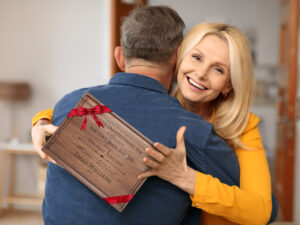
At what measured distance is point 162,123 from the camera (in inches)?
35.7

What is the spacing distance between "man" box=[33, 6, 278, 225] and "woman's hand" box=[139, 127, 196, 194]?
41mm

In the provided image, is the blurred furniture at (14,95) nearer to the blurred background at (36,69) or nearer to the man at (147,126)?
the blurred background at (36,69)

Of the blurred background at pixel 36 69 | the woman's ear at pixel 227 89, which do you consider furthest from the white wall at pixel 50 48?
the woman's ear at pixel 227 89

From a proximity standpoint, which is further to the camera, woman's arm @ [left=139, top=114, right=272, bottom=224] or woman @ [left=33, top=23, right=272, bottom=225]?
woman @ [left=33, top=23, right=272, bottom=225]

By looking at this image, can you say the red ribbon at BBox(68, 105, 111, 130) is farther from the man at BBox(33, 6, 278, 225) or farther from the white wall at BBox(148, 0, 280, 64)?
the white wall at BBox(148, 0, 280, 64)

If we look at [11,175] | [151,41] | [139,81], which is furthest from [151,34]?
[11,175]

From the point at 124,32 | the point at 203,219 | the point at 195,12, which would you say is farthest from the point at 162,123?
the point at 195,12

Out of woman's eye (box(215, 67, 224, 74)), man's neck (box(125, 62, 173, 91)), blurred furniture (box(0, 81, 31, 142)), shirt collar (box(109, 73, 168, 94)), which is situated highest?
man's neck (box(125, 62, 173, 91))

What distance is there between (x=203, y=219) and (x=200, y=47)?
0.66 meters

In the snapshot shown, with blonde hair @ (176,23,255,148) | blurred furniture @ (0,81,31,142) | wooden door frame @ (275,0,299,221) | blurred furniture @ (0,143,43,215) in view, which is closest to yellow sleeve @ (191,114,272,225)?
blonde hair @ (176,23,255,148)

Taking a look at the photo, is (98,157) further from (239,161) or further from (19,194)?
(19,194)

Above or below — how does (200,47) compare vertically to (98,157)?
above

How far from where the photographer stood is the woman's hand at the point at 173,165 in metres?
0.85

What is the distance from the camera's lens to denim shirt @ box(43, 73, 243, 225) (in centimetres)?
91
